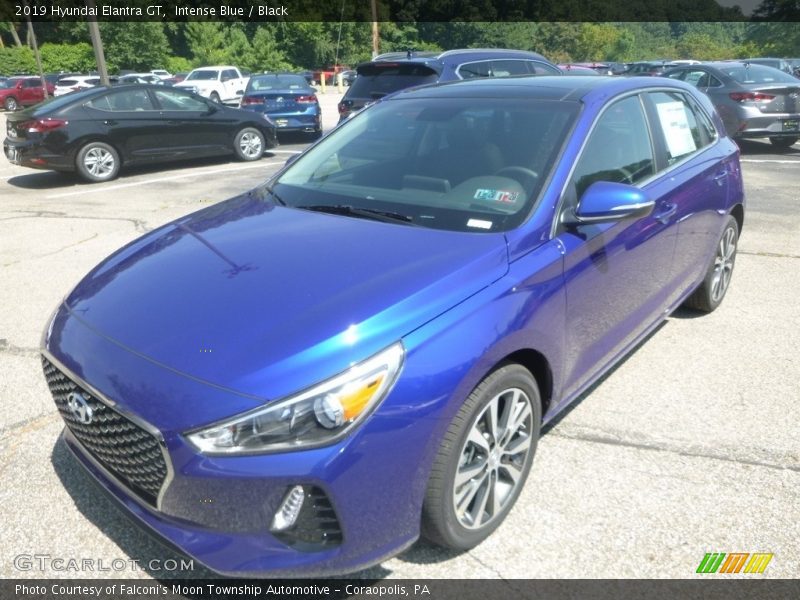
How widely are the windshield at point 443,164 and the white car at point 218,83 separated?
90.0 ft

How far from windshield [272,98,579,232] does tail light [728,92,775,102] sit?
10427 mm

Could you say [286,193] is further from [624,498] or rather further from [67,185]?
[67,185]

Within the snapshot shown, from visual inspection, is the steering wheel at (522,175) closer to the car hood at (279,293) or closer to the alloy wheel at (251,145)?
the car hood at (279,293)

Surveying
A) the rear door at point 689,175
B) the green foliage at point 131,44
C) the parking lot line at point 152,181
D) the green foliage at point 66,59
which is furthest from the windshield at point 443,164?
the green foliage at point 66,59

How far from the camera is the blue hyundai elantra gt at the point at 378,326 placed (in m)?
2.00

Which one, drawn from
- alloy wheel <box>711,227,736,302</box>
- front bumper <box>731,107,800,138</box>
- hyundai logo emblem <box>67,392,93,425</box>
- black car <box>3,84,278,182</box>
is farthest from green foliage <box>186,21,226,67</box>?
hyundai logo emblem <box>67,392,93,425</box>

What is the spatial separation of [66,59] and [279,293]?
60.8 m

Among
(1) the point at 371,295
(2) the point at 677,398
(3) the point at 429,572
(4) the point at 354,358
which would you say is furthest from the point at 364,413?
(2) the point at 677,398

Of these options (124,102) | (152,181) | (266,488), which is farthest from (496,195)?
(124,102)

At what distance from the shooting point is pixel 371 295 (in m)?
2.29

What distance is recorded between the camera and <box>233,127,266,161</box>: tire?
12.3 m

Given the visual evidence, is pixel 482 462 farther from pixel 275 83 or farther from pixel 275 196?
pixel 275 83

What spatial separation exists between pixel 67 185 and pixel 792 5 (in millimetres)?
59614

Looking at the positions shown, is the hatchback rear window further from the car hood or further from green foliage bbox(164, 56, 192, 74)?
green foliage bbox(164, 56, 192, 74)
